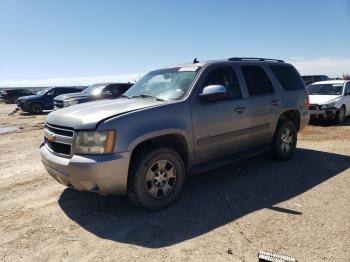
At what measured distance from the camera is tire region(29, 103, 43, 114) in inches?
838

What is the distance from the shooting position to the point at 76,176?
13.1 feet

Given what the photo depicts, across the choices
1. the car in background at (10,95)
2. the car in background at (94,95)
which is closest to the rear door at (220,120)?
the car in background at (94,95)

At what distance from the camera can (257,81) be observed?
596 cm

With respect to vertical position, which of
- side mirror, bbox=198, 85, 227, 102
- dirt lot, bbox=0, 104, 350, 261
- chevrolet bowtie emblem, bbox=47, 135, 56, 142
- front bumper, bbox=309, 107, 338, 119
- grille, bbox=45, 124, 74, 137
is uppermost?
side mirror, bbox=198, 85, 227, 102

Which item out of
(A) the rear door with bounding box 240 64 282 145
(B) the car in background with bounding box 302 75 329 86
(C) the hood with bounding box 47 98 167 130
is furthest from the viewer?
(B) the car in background with bounding box 302 75 329 86

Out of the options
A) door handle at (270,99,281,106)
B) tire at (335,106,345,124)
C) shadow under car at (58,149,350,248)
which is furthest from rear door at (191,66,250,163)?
tire at (335,106,345,124)

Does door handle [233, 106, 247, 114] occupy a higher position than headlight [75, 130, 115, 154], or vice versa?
door handle [233, 106, 247, 114]

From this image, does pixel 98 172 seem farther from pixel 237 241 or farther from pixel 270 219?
pixel 270 219

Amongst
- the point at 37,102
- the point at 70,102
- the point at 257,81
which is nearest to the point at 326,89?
the point at 257,81

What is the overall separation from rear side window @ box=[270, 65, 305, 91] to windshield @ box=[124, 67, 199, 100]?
2145mm

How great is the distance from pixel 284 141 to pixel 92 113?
156 inches

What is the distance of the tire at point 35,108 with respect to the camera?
69.8ft

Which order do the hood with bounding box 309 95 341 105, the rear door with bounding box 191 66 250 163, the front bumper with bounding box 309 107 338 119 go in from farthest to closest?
the hood with bounding box 309 95 341 105 → the front bumper with bounding box 309 107 338 119 → the rear door with bounding box 191 66 250 163

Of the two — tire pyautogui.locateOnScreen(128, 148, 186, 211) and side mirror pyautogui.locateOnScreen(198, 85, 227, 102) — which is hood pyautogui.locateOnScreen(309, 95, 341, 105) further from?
tire pyautogui.locateOnScreen(128, 148, 186, 211)
